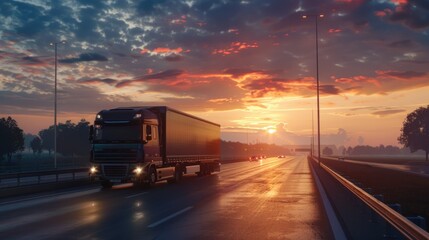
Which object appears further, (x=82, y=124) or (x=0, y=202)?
(x=82, y=124)

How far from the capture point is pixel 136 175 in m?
21.9

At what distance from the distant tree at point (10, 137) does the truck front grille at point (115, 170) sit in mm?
80205

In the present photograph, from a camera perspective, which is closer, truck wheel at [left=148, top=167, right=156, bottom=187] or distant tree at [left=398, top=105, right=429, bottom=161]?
truck wheel at [left=148, top=167, right=156, bottom=187]

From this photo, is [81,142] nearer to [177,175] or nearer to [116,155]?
[177,175]

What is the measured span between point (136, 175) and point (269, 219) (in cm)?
1072

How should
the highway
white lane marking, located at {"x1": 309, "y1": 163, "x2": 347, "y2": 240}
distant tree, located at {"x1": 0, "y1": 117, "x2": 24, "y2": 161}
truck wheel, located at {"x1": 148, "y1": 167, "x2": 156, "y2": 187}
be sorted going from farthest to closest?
distant tree, located at {"x1": 0, "y1": 117, "x2": 24, "y2": 161}
truck wheel, located at {"x1": 148, "y1": 167, "x2": 156, "y2": 187}
the highway
white lane marking, located at {"x1": 309, "y1": 163, "x2": 347, "y2": 240}

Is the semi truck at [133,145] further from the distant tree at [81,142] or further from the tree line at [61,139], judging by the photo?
the distant tree at [81,142]

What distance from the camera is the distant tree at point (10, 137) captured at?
9488 centimetres

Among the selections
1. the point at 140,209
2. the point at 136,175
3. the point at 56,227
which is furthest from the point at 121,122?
the point at 56,227

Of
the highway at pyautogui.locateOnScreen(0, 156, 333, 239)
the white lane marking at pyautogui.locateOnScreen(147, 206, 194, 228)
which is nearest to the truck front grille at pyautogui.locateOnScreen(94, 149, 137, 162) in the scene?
the highway at pyautogui.locateOnScreen(0, 156, 333, 239)

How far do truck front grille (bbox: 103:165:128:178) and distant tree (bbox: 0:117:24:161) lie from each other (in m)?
80.2

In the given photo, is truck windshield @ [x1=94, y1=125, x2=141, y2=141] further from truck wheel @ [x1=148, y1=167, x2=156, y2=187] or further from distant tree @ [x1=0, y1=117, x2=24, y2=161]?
distant tree @ [x1=0, y1=117, x2=24, y2=161]

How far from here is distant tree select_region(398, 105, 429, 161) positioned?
13338cm

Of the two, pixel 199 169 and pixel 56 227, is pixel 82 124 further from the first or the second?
pixel 56 227
